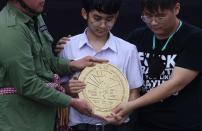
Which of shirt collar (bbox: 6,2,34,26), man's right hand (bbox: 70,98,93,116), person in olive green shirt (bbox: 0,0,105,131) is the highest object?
shirt collar (bbox: 6,2,34,26)

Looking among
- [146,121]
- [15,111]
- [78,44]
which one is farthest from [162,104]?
[15,111]

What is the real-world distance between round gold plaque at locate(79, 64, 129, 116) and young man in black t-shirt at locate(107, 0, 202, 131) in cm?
5

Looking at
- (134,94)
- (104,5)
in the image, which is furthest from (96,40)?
(134,94)

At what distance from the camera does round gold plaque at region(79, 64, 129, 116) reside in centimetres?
274

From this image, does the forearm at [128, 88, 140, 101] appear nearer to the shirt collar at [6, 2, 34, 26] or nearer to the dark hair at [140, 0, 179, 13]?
the dark hair at [140, 0, 179, 13]

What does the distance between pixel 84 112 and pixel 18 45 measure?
1.55 ft

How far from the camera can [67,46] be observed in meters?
2.82

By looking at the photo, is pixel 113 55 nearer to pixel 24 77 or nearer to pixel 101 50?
pixel 101 50

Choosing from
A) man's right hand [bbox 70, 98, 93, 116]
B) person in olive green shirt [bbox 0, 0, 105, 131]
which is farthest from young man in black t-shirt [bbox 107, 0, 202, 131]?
person in olive green shirt [bbox 0, 0, 105, 131]

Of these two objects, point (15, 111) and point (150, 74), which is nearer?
point (15, 111)

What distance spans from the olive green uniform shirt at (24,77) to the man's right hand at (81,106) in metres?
0.05

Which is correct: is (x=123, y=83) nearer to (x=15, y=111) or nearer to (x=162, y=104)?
(x=162, y=104)

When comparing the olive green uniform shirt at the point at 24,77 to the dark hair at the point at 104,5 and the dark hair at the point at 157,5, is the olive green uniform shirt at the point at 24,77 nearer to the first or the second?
the dark hair at the point at 104,5

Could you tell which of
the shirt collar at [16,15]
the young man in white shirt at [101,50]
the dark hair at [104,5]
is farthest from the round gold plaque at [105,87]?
the shirt collar at [16,15]
